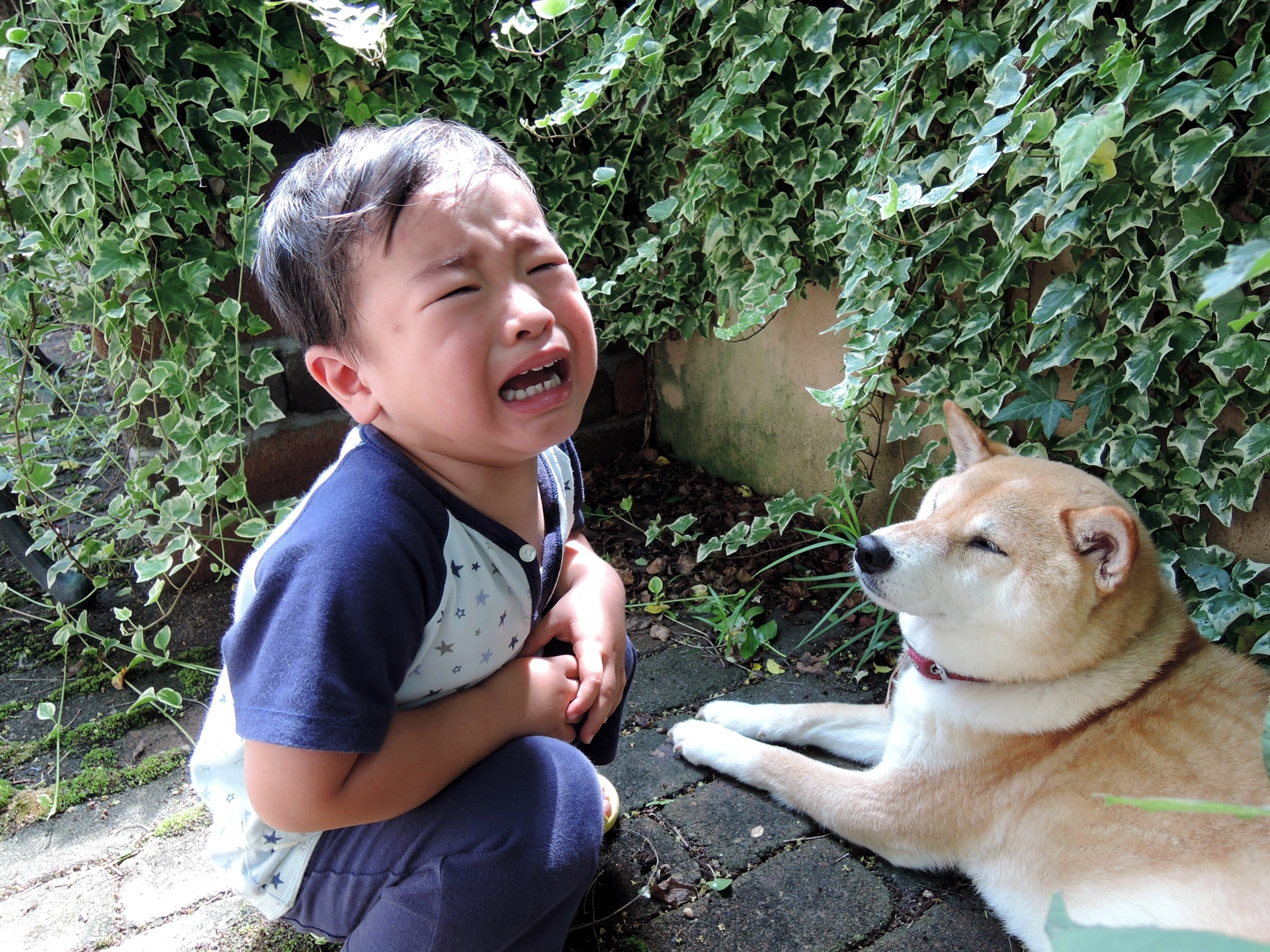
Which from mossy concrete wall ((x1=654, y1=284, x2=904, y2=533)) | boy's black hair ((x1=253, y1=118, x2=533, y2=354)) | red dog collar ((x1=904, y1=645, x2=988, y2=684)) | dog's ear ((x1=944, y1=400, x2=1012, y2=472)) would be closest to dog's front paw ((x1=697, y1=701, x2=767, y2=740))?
red dog collar ((x1=904, y1=645, x2=988, y2=684))

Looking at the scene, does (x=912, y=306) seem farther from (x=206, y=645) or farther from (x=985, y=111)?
(x=206, y=645)

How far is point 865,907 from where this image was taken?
1610mm

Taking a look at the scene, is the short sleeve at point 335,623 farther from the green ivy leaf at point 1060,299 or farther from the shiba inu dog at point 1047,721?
the green ivy leaf at point 1060,299

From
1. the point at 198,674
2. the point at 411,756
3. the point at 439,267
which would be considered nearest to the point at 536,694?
the point at 411,756

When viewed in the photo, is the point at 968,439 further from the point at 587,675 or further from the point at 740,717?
the point at 587,675

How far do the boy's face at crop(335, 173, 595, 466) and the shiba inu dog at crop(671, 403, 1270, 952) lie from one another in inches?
31.6

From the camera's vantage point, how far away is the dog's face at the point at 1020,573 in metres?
1.57

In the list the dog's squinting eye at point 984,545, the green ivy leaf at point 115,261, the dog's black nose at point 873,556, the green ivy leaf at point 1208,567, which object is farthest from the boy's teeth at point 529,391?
the green ivy leaf at point 1208,567

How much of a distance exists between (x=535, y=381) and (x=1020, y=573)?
1.00 metres

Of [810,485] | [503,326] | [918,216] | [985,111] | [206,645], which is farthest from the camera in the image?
[810,485]

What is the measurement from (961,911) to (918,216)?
1607 mm

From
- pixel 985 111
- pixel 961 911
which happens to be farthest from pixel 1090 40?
pixel 961 911

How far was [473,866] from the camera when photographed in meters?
1.21

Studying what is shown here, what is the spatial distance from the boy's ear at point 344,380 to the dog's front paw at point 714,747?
3.55 feet
